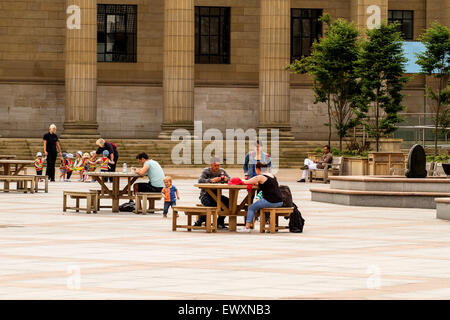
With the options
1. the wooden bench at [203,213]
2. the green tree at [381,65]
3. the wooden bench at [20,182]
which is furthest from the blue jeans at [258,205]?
the green tree at [381,65]

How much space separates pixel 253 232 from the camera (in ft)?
63.1

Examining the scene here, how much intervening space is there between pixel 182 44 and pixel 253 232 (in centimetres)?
3042

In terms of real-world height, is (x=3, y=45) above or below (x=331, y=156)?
above

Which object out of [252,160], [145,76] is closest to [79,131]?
[145,76]

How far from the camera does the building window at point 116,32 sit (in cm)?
5481

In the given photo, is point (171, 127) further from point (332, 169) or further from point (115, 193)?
point (115, 193)

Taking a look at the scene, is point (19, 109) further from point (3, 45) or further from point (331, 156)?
point (331, 156)

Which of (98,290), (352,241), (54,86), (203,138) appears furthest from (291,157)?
(98,290)

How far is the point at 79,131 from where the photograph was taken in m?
48.3

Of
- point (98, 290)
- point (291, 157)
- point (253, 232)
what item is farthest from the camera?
point (291, 157)

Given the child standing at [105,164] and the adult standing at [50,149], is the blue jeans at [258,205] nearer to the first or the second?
the child standing at [105,164]

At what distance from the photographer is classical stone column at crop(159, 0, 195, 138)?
48.6 meters

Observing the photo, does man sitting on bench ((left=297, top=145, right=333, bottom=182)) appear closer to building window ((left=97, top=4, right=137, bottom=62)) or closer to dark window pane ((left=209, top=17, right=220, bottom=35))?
dark window pane ((left=209, top=17, right=220, bottom=35))

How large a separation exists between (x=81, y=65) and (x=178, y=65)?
4.57m
